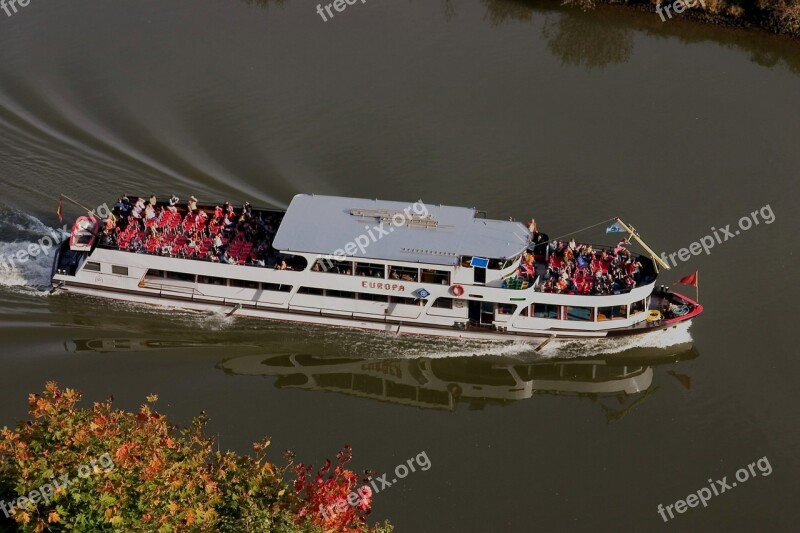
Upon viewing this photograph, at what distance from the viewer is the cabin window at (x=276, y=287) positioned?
1489 inches

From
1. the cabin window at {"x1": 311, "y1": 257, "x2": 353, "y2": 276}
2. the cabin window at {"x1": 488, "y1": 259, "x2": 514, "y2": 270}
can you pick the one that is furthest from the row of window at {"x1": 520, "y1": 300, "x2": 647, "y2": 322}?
the cabin window at {"x1": 311, "y1": 257, "x2": 353, "y2": 276}

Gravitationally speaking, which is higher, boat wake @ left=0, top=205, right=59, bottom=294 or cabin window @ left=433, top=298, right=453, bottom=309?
boat wake @ left=0, top=205, right=59, bottom=294

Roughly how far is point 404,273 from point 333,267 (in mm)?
2653

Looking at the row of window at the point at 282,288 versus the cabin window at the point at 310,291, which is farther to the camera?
the cabin window at the point at 310,291

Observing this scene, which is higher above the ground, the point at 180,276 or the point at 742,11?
the point at 742,11

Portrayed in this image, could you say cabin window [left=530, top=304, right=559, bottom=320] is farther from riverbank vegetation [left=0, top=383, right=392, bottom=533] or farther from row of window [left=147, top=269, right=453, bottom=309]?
riverbank vegetation [left=0, top=383, right=392, bottom=533]

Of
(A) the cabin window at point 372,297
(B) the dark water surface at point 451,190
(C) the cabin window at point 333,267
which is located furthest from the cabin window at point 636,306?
(C) the cabin window at point 333,267

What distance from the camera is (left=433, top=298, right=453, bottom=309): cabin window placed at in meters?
37.2

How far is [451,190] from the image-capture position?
4406 cm

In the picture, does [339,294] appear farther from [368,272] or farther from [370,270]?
[370,270]

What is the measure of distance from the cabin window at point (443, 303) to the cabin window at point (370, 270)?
88.4 inches

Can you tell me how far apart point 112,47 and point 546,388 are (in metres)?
31.3

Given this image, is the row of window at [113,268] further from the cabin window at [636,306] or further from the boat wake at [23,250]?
the cabin window at [636,306]

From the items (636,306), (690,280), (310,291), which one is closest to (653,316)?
(636,306)
